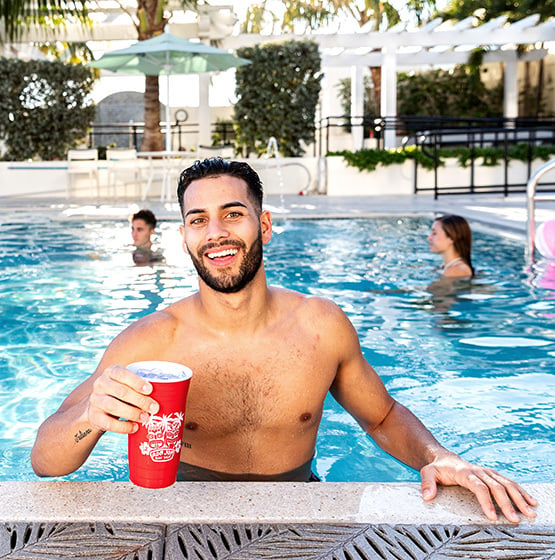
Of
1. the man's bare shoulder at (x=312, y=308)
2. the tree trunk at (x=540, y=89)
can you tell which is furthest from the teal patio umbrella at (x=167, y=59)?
the tree trunk at (x=540, y=89)

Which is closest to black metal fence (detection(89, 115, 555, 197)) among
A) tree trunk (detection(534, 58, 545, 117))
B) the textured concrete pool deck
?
tree trunk (detection(534, 58, 545, 117))

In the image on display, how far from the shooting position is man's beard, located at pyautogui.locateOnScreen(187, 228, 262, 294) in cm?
194

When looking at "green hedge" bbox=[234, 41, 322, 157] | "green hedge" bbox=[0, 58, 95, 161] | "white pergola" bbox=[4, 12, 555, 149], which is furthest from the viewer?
"white pergola" bbox=[4, 12, 555, 149]

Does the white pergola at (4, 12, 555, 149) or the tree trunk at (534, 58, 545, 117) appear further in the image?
the tree trunk at (534, 58, 545, 117)

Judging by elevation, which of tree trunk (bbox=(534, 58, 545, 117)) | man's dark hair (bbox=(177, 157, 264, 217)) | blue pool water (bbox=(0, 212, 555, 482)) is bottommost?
blue pool water (bbox=(0, 212, 555, 482))

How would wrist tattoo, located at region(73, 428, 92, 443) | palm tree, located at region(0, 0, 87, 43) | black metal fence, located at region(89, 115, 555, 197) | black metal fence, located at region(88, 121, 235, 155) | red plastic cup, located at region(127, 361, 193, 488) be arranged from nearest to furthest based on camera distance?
red plastic cup, located at region(127, 361, 193, 488) < wrist tattoo, located at region(73, 428, 92, 443) < palm tree, located at region(0, 0, 87, 43) < black metal fence, located at region(89, 115, 555, 197) < black metal fence, located at region(88, 121, 235, 155)

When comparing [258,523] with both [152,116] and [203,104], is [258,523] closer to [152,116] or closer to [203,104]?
[152,116]

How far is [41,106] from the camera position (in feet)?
52.3

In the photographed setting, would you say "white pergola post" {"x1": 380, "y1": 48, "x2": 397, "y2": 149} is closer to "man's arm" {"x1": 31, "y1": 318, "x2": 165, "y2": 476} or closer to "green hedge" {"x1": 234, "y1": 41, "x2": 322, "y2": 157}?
"green hedge" {"x1": 234, "y1": 41, "x2": 322, "y2": 157}

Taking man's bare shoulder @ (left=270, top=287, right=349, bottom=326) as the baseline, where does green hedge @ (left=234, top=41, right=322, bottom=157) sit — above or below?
above

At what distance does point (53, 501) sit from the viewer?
1643mm

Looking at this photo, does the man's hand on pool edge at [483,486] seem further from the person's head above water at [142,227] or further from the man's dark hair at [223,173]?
the person's head above water at [142,227]

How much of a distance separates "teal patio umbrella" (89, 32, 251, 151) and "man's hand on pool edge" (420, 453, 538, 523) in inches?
473

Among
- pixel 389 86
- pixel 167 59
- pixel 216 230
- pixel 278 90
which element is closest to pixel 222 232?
pixel 216 230
